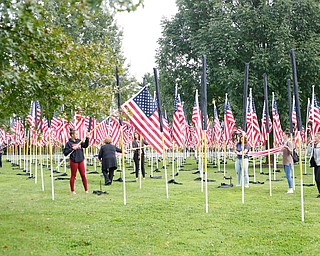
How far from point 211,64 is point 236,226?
71.6 ft

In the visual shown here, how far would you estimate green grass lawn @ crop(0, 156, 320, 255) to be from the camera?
9.88m

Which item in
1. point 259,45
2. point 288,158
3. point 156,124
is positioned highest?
point 259,45

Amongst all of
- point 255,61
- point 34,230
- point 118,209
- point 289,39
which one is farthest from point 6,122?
point 289,39

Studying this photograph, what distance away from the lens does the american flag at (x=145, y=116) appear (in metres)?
15.2

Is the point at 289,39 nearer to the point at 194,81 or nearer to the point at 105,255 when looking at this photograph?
the point at 194,81

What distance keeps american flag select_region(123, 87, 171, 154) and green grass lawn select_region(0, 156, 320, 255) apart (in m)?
1.90

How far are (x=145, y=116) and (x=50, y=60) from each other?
579 centimetres

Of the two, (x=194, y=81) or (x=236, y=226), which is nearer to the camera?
(x=236, y=226)

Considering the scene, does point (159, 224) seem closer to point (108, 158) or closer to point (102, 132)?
point (108, 158)

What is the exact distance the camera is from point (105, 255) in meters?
9.41

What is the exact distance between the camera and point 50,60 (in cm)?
997

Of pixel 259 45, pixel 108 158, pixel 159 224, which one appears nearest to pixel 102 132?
pixel 259 45

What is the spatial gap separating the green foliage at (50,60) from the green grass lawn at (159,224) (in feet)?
8.63

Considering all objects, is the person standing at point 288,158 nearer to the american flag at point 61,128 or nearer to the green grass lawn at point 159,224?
the green grass lawn at point 159,224
